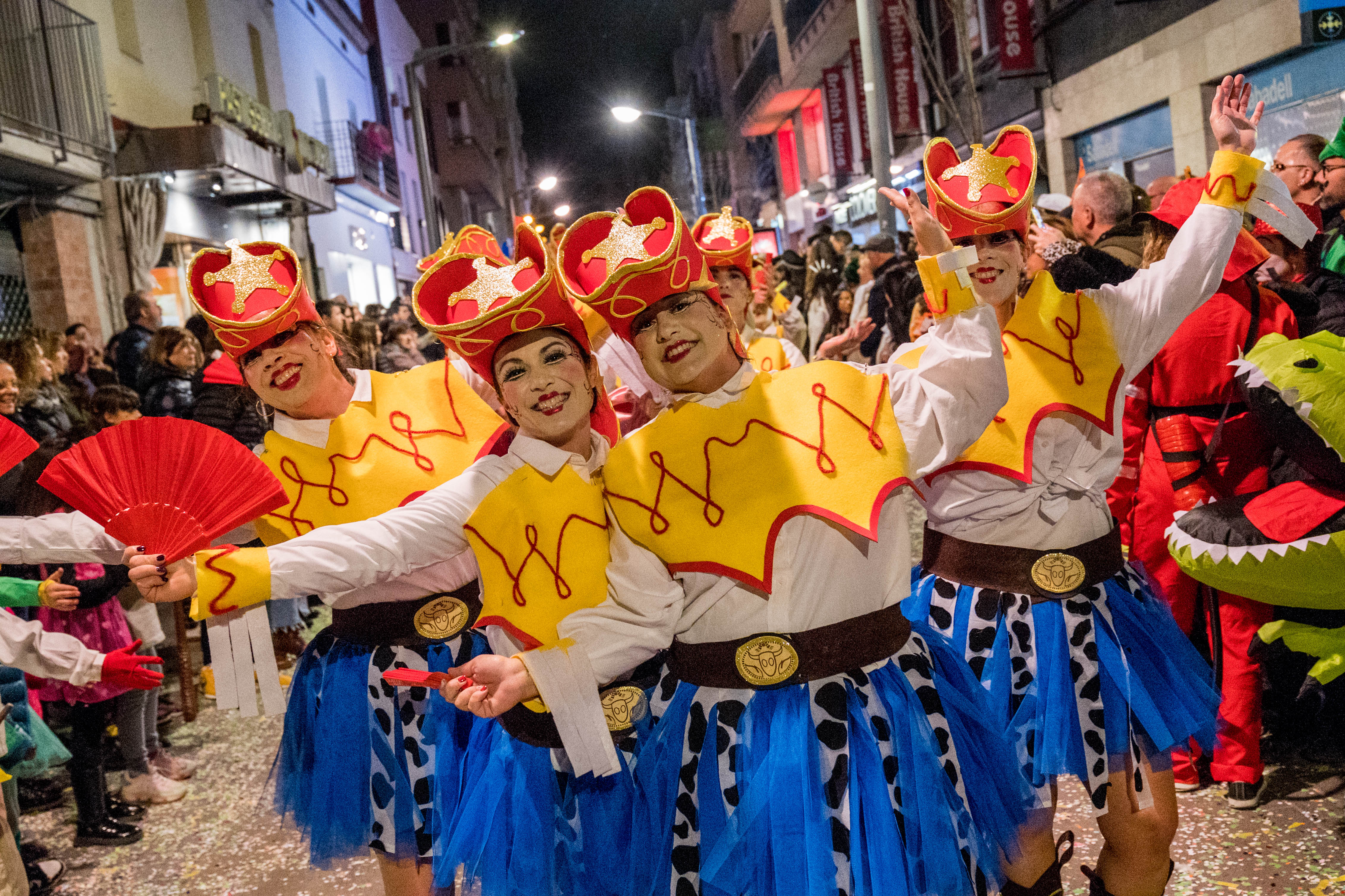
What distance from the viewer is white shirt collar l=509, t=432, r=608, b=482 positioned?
2367mm

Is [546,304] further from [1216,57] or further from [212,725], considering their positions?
[1216,57]

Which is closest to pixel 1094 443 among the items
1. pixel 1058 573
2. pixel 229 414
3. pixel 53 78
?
pixel 1058 573

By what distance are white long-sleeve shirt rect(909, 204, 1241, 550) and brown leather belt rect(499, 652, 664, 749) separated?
3.12ft

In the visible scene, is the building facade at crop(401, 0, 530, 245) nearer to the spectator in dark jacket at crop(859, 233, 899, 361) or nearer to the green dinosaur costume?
the spectator in dark jacket at crop(859, 233, 899, 361)

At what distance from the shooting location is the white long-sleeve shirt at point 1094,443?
269cm

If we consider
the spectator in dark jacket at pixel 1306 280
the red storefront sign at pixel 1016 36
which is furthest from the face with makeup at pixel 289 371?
the red storefront sign at pixel 1016 36

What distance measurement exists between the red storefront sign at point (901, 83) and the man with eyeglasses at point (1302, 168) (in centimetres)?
1290

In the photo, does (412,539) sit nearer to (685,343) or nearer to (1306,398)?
(685,343)

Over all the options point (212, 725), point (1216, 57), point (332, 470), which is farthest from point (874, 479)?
point (1216, 57)

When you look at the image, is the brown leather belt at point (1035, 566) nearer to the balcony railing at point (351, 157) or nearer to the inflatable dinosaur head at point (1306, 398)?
the inflatable dinosaur head at point (1306, 398)

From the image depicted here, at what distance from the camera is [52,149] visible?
35.7ft

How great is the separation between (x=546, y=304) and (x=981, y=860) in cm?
147

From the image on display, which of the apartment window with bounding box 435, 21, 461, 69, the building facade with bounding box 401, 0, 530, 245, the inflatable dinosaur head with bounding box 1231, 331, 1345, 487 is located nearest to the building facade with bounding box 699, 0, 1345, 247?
the inflatable dinosaur head with bounding box 1231, 331, 1345, 487

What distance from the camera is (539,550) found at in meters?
2.29
